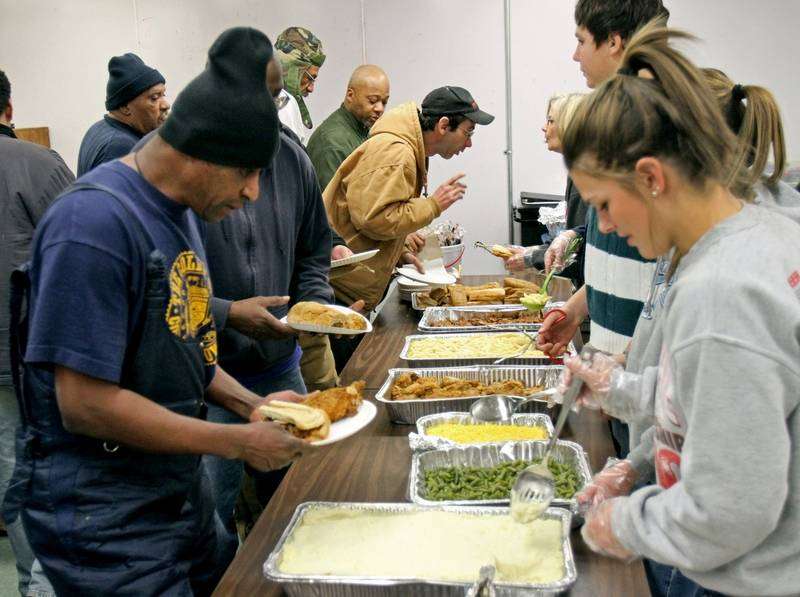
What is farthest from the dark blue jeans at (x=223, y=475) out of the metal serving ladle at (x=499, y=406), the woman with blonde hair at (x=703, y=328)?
the woman with blonde hair at (x=703, y=328)

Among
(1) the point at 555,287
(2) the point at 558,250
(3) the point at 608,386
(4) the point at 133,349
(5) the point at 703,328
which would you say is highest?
(5) the point at 703,328

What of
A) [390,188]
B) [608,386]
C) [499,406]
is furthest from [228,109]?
[390,188]

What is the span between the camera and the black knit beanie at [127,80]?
319cm

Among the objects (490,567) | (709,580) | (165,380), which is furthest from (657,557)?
(165,380)

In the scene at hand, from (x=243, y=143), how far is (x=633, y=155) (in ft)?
2.24

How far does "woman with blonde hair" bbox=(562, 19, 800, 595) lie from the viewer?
2.84 feet

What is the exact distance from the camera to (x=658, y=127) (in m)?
0.98

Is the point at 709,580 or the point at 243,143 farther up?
the point at 243,143

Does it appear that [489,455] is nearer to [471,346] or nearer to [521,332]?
[471,346]

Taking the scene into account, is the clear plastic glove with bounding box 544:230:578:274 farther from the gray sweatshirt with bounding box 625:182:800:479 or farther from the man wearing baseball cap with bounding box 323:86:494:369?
the gray sweatshirt with bounding box 625:182:800:479

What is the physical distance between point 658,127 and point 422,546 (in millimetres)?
831

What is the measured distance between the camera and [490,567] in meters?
1.21

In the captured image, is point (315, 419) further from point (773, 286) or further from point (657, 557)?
point (773, 286)

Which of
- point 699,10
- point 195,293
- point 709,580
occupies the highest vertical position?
point 699,10
